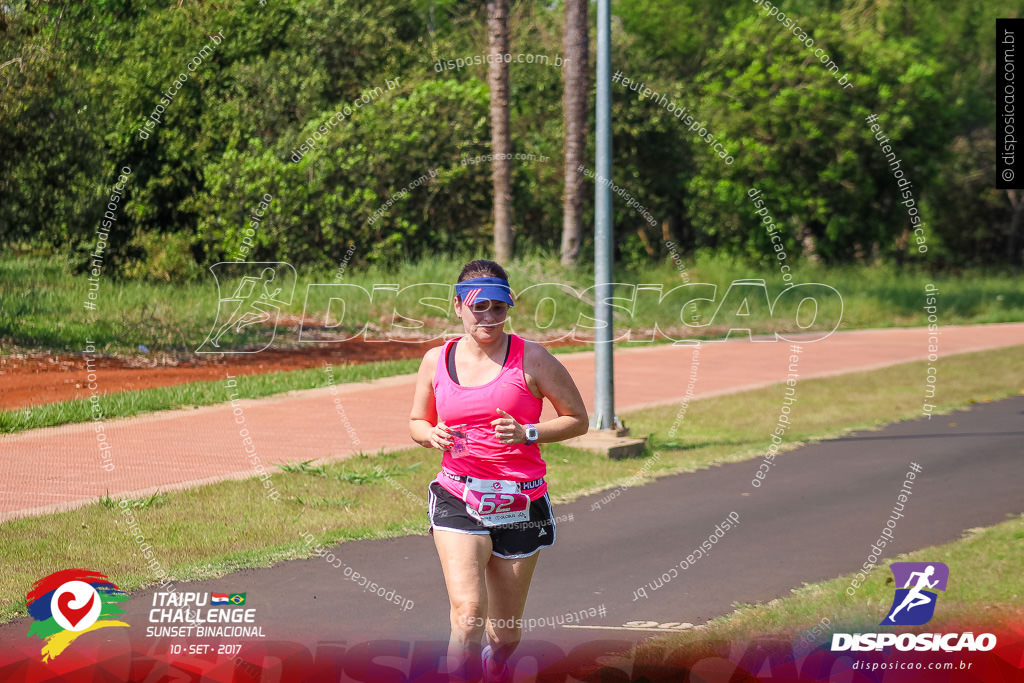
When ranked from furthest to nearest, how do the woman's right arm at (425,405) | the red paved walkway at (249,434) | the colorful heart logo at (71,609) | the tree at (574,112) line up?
the tree at (574,112)
the red paved walkway at (249,434)
the colorful heart logo at (71,609)
the woman's right arm at (425,405)

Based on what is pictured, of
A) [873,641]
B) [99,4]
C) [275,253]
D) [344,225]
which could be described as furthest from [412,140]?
[873,641]

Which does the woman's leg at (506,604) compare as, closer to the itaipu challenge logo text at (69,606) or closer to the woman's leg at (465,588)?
the woman's leg at (465,588)

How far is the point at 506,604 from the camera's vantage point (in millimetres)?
4809

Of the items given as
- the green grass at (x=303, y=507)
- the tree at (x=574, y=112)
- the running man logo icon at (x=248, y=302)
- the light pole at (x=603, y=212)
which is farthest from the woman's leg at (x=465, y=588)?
the tree at (x=574, y=112)

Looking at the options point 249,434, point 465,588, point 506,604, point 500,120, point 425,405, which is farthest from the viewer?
point 500,120

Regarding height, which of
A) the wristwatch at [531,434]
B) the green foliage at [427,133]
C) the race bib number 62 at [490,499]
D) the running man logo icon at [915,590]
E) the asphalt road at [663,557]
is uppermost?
the green foliage at [427,133]

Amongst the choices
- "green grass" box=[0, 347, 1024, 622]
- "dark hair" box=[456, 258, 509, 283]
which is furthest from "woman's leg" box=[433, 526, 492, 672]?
"green grass" box=[0, 347, 1024, 622]

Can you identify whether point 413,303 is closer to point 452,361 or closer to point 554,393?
point 452,361

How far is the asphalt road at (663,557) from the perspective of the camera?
20.2ft

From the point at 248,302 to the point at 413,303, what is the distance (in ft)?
10.7

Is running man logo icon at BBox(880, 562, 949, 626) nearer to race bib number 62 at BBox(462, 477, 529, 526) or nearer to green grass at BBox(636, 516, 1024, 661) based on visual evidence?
green grass at BBox(636, 516, 1024, 661)

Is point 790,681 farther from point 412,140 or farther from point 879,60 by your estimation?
point 879,60

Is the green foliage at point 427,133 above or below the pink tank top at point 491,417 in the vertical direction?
above

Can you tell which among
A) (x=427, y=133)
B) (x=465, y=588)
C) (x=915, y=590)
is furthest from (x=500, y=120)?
(x=465, y=588)
